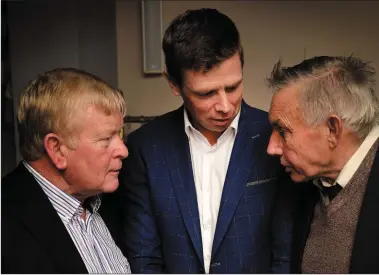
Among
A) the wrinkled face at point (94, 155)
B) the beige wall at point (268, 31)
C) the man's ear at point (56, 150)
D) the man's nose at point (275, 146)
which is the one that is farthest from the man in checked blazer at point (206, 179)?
the beige wall at point (268, 31)

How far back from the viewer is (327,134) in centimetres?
134

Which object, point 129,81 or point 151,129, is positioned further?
point 129,81

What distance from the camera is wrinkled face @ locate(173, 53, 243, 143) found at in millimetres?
1449

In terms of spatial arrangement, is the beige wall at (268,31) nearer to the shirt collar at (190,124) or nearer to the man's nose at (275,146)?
the shirt collar at (190,124)

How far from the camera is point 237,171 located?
59.3 inches

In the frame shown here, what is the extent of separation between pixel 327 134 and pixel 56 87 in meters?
0.77

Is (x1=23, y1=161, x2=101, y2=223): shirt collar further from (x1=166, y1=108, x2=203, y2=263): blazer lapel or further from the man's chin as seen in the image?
the man's chin

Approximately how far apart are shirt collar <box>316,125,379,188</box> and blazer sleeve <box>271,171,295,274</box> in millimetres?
226

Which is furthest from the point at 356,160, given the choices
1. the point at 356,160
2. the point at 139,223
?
the point at 139,223

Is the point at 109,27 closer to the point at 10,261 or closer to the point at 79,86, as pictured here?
the point at 79,86

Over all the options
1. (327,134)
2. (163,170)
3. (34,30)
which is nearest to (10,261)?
(163,170)

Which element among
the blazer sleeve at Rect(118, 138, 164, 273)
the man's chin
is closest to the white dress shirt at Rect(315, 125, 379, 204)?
the man's chin

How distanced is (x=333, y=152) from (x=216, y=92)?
A: 1.30 feet

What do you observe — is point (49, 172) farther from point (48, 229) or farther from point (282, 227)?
point (282, 227)
